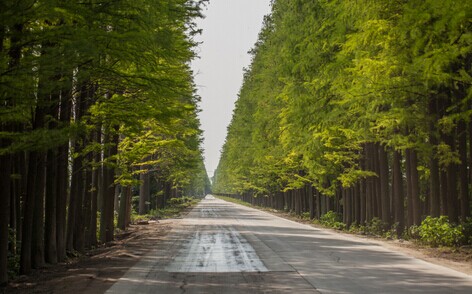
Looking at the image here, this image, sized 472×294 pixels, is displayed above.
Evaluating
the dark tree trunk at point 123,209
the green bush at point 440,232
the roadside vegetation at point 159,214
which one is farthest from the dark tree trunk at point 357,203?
the roadside vegetation at point 159,214

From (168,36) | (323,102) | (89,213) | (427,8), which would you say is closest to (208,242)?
(89,213)

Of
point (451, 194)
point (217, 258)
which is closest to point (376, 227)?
point (451, 194)

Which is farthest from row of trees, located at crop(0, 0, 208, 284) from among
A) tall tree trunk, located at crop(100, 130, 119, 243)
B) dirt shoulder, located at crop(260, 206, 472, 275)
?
dirt shoulder, located at crop(260, 206, 472, 275)

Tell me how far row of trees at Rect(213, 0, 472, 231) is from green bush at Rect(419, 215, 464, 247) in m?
0.51

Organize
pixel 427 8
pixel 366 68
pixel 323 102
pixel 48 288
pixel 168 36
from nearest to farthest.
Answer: pixel 48 288, pixel 168 36, pixel 427 8, pixel 366 68, pixel 323 102

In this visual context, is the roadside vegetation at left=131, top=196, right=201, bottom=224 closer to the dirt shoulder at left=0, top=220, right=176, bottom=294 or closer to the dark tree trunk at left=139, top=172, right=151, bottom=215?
the dark tree trunk at left=139, top=172, right=151, bottom=215

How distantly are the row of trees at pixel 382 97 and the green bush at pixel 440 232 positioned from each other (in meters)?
0.51

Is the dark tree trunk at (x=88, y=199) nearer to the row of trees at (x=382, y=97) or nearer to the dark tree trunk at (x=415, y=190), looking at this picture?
the row of trees at (x=382, y=97)

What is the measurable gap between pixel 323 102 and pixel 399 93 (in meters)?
5.75

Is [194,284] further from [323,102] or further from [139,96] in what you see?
[323,102]

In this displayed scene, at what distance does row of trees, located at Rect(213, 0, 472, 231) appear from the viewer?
13117 millimetres

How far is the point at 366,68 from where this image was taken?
15.4m

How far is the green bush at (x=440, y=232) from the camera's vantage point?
1594 cm

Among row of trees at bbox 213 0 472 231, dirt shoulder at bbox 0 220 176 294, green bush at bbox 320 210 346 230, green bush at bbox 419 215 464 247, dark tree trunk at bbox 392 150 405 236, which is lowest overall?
green bush at bbox 320 210 346 230
